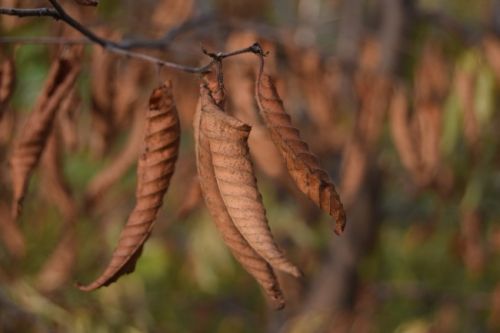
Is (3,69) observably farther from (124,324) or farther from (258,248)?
(124,324)

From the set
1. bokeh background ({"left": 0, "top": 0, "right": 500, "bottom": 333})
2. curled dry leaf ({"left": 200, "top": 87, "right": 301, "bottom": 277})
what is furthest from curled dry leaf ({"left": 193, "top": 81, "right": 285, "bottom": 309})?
bokeh background ({"left": 0, "top": 0, "right": 500, "bottom": 333})

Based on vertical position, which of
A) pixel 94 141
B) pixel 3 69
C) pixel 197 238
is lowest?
pixel 197 238

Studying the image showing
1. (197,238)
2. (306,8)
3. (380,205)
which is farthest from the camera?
(306,8)

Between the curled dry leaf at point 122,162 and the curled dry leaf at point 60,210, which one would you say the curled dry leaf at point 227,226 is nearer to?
the curled dry leaf at point 60,210

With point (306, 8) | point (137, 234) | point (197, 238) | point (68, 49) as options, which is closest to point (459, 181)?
point (197, 238)

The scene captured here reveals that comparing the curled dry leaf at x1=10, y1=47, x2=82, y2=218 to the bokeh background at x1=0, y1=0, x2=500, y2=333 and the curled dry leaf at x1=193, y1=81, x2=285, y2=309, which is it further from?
the curled dry leaf at x1=193, y1=81, x2=285, y2=309

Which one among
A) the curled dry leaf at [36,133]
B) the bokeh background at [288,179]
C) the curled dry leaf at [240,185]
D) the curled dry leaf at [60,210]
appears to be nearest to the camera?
the curled dry leaf at [240,185]

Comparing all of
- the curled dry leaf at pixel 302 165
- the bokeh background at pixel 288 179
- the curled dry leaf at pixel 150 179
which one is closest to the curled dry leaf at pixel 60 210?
the bokeh background at pixel 288 179
